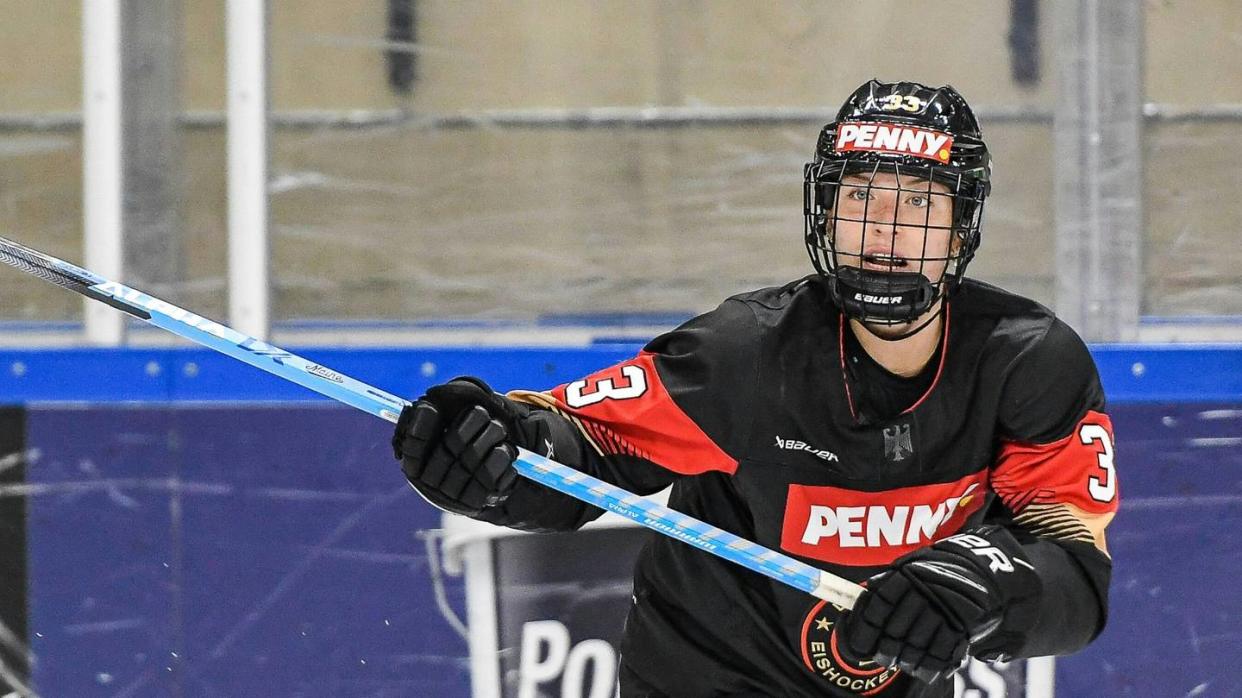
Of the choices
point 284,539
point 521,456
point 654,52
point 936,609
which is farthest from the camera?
point 654,52

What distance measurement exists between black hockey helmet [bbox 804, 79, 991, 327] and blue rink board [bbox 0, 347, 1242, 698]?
1074 millimetres

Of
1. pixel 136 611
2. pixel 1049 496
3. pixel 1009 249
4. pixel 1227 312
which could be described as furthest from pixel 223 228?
pixel 1227 312

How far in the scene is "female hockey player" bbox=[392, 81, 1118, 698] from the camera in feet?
6.15

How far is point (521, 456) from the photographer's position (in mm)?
1839

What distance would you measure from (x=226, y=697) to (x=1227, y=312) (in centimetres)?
220

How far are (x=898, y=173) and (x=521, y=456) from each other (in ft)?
1.94

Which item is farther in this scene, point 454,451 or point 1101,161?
point 1101,161

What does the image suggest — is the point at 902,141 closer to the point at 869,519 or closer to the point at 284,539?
the point at 869,519

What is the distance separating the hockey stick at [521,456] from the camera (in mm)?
1850

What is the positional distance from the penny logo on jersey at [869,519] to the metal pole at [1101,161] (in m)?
1.18

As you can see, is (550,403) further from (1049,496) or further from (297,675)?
(297,675)

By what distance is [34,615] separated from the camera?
2992 mm

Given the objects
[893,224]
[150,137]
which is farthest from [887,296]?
[150,137]

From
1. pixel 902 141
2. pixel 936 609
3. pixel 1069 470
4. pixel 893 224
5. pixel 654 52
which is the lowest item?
pixel 936 609
